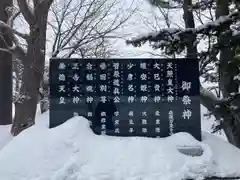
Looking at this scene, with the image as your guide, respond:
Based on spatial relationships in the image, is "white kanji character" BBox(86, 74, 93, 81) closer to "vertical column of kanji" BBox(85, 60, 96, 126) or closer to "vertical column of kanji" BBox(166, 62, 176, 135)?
"vertical column of kanji" BBox(85, 60, 96, 126)

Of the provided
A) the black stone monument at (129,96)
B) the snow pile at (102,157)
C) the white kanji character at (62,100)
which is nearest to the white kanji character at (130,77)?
the black stone monument at (129,96)

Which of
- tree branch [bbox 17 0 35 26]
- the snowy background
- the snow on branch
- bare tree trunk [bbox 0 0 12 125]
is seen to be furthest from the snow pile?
bare tree trunk [bbox 0 0 12 125]

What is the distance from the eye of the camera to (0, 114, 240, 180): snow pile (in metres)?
4.49

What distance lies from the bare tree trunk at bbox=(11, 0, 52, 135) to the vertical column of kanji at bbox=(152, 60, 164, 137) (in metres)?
4.55

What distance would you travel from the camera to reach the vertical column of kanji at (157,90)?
5.13 meters

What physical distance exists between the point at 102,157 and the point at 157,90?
116 centimetres

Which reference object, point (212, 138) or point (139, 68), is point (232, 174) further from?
point (139, 68)

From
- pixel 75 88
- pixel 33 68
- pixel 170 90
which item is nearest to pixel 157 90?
pixel 170 90

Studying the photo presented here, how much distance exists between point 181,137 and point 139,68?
1052 millimetres

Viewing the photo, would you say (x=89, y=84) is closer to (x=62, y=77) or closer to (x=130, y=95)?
(x=62, y=77)

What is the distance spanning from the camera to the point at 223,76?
656 centimetres

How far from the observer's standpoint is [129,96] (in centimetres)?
515

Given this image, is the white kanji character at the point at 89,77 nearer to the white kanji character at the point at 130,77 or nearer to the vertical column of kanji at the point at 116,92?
the vertical column of kanji at the point at 116,92

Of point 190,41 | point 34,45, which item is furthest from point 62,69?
point 34,45
